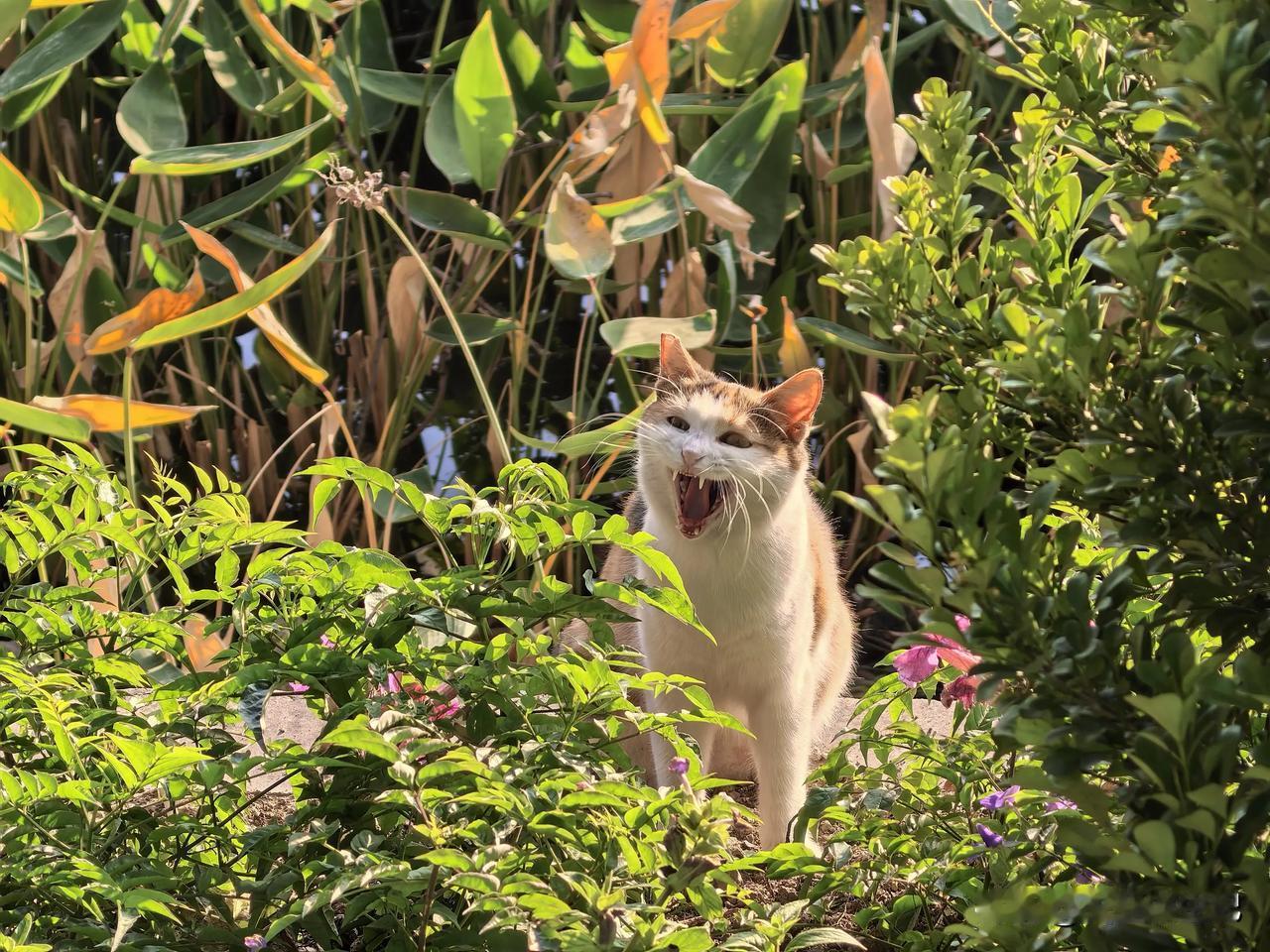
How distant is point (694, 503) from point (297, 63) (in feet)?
2.79

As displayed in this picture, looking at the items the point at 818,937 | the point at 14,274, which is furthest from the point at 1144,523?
the point at 14,274

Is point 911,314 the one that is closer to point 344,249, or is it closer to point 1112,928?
point 1112,928

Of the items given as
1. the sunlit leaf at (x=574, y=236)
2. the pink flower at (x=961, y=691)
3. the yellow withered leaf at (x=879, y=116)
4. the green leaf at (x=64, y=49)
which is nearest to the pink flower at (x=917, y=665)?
the pink flower at (x=961, y=691)

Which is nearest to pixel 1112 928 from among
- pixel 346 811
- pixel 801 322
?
pixel 346 811

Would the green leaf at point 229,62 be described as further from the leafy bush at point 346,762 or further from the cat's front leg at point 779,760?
the cat's front leg at point 779,760

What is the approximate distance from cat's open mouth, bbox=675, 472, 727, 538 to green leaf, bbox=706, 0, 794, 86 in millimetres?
881

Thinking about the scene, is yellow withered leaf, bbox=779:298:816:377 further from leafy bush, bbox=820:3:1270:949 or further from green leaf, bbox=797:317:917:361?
leafy bush, bbox=820:3:1270:949

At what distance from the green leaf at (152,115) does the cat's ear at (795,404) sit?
40.6 inches

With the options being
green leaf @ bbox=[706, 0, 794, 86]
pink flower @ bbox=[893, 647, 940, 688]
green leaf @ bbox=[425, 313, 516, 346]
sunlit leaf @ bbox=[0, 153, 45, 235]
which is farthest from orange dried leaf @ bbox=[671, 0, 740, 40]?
pink flower @ bbox=[893, 647, 940, 688]

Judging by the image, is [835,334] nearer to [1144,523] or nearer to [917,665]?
[917,665]

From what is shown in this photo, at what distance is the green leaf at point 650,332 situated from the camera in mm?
1944

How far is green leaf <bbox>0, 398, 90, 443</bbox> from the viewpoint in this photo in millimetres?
1596

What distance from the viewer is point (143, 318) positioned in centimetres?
174

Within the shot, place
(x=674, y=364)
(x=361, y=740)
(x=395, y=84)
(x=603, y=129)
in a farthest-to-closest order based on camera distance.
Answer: (x=395, y=84) < (x=603, y=129) < (x=674, y=364) < (x=361, y=740)
